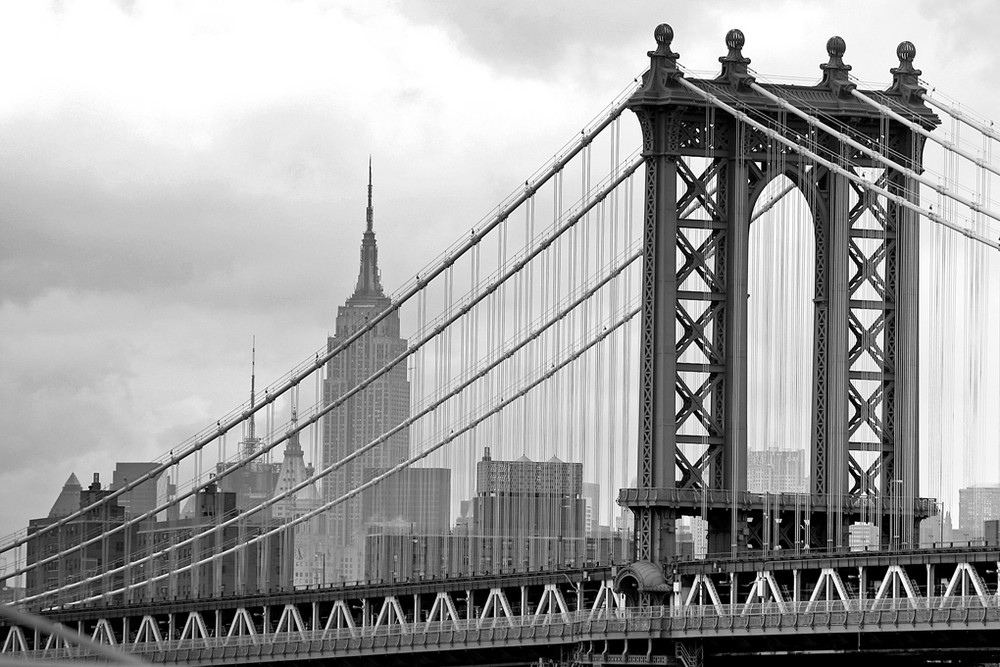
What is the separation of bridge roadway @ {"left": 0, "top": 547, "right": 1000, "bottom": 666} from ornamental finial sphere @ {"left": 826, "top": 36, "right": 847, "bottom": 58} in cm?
2039

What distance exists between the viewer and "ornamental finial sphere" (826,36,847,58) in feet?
281

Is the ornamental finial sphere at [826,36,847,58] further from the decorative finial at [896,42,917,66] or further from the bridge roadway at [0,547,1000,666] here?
the bridge roadway at [0,547,1000,666]

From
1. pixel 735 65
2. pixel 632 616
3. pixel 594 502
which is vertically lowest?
pixel 632 616

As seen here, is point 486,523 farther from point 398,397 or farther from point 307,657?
point 307,657

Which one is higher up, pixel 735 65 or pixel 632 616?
pixel 735 65

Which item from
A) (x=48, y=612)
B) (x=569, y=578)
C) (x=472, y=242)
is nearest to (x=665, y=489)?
(x=569, y=578)

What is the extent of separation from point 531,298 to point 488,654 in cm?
1508

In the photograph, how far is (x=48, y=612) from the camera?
11362cm

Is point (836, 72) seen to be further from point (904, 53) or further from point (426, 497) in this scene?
point (426, 497)

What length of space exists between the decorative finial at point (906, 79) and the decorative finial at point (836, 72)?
202 centimetres

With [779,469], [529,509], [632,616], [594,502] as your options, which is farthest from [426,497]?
[632,616]

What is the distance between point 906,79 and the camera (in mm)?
86312

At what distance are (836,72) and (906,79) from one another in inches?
121

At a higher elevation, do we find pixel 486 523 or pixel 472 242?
pixel 472 242
